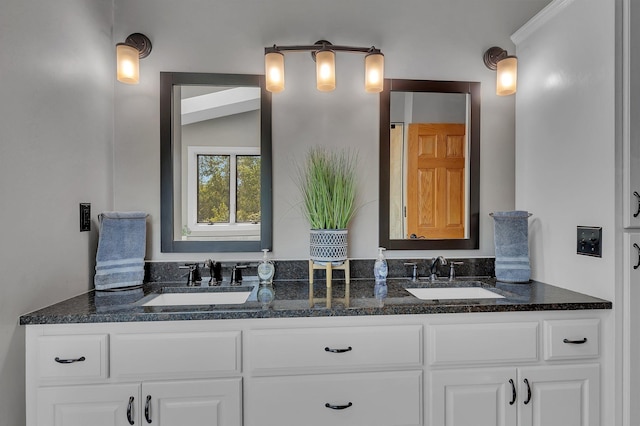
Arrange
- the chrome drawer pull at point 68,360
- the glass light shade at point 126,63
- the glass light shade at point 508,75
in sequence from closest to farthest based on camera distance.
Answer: the chrome drawer pull at point 68,360, the glass light shade at point 126,63, the glass light shade at point 508,75

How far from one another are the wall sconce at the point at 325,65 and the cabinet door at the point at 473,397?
136cm

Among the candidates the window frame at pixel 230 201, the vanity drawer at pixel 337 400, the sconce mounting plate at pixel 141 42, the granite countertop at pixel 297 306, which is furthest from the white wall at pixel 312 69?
the vanity drawer at pixel 337 400

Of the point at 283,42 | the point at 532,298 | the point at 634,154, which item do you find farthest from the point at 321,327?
the point at 283,42

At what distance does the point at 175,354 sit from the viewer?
1267 millimetres

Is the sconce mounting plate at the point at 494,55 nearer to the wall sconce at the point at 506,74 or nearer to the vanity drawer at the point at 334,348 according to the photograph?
the wall sconce at the point at 506,74

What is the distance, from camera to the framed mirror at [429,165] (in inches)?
76.4

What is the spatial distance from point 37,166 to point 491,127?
215 centimetres

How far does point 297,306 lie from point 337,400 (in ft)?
1.21

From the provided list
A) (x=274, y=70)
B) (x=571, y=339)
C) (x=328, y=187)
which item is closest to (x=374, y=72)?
(x=274, y=70)

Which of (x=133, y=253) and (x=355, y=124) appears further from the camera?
(x=355, y=124)

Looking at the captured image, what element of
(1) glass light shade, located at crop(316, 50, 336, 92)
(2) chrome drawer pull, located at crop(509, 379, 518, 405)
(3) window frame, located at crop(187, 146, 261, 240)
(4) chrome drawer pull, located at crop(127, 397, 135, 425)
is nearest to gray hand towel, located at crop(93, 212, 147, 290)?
(3) window frame, located at crop(187, 146, 261, 240)

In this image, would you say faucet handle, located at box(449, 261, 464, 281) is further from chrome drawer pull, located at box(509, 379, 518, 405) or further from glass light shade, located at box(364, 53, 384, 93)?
glass light shade, located at box(364, 53, 384, 93)

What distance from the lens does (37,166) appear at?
1352 mm

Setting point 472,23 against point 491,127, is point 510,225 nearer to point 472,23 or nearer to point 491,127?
point 491,127
